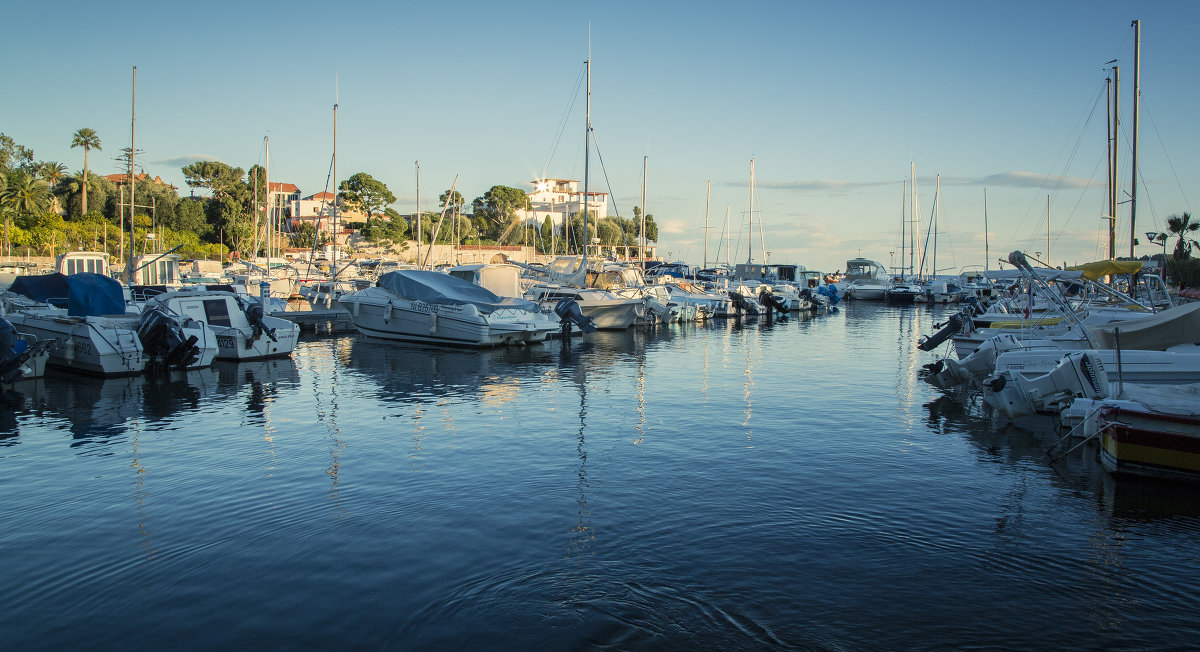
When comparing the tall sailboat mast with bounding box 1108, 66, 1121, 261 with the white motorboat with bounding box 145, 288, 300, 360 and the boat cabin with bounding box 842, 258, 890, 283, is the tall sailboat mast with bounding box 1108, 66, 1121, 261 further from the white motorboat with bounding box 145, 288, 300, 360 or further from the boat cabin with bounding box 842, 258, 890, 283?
the boat cabin with bounding box 842, 258, 890, 283

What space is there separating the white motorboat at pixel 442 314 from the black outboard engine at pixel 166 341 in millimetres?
8020

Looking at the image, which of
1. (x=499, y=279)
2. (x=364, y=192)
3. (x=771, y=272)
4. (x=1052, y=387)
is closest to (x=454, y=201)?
(x=364, y=192)

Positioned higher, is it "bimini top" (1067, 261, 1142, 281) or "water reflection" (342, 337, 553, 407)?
"bimini top" (1067, 261, 1142, 281)

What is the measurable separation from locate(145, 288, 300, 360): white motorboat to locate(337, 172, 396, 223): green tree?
76.4 meters

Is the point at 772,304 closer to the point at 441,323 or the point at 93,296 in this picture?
the point at 441,323

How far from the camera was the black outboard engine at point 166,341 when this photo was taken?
19.8 m

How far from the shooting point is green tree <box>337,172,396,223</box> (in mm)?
96688

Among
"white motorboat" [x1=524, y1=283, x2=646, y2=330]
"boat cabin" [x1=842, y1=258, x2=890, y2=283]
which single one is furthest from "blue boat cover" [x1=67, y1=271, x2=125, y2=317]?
"boat cabin" [x1=842, y1=258, x2=890, y2=283]

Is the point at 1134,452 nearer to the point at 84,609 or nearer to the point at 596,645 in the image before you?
the point at 596,645

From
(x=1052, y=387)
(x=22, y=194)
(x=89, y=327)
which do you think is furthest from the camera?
(x=22, y=194)

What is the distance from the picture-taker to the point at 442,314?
26547 mm

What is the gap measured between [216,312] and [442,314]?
269 inches

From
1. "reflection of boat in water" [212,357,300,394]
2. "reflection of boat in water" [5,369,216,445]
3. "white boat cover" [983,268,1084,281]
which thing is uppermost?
"white boat cover" [983,268,1084,281]

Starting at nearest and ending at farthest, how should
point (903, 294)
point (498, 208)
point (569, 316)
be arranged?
point (569, 316)
point (903, 294)
point (498, 208)
